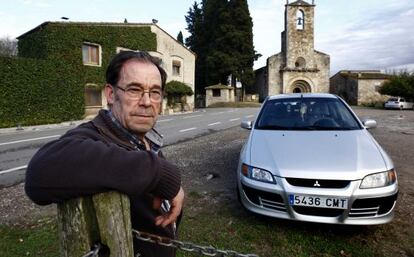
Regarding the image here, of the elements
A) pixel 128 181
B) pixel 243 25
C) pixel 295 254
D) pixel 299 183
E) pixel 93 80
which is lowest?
pixel 295 254

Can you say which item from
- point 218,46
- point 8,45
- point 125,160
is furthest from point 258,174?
point 8,45

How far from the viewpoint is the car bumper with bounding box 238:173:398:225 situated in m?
3.55

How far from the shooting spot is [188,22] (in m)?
56.2

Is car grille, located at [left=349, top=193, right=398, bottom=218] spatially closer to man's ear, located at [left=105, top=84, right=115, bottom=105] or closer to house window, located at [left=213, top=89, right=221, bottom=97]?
man's ear, located at [left=105, top=84, right=115, bottom=105]

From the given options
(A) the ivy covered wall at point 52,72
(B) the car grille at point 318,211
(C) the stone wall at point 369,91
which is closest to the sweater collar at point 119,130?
(B) the car grille at point 318,211

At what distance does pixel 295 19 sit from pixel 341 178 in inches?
1965

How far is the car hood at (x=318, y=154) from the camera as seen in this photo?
3644 mm

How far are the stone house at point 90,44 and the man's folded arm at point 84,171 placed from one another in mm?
22790

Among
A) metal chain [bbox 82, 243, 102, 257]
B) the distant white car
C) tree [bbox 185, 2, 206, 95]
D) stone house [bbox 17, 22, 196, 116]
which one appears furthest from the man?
tree [bbox 185, 2, 206, 95]

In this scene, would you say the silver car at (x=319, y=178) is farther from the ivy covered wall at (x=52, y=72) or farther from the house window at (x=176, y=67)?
the house window at (x=176, y=67)

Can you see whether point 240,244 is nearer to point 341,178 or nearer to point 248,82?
point 341,178

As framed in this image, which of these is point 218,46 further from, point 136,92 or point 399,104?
point 136,92

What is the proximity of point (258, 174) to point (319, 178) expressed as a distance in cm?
69

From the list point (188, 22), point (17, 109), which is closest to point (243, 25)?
point (188, 22)
